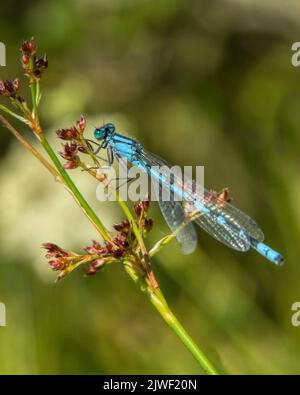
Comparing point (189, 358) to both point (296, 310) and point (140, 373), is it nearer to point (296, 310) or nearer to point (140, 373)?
point (140, 373)

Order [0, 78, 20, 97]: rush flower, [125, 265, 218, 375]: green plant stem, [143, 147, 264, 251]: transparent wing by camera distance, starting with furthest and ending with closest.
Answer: [143, 147, 264, 251]: transparent wing, [0, 78, 20, 97]: rush flower, [125, 265, 218, 375]: green plant stem

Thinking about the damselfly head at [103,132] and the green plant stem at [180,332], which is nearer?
the green plant stem at [180,332]

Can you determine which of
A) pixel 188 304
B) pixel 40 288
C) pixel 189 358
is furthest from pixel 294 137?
pixel 40 288

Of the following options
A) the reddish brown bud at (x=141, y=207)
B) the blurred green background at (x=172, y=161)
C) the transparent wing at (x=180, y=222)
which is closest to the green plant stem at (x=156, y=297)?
the reddish brown bud at (x=141, y=207)

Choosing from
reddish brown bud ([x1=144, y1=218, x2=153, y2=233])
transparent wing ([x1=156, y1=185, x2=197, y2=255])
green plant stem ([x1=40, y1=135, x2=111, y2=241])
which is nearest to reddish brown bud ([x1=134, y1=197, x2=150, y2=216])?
reddish brown bud ([x1=144, y1=218, x2=153, y2=233])

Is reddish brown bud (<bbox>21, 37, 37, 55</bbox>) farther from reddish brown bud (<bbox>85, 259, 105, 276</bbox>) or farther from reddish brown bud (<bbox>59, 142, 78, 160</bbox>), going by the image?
reddish brown bud (<bbox>85, 259, 105, 276</bbox>)

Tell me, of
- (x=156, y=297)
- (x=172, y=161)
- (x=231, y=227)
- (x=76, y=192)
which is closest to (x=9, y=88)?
(x=76, y=192)

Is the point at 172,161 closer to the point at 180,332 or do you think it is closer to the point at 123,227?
the point at 123,227

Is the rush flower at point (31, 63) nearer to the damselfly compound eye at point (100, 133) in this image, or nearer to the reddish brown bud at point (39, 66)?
the reddish brown bud at point (39, 66)
